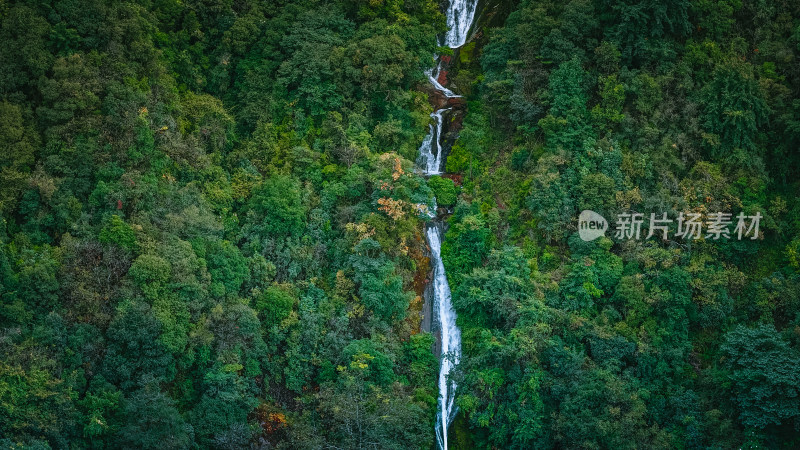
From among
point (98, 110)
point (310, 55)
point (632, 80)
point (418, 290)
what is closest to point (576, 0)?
point (632, 80)

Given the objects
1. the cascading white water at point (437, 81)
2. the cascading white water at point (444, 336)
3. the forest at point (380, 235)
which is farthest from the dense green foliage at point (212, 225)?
the cascading white water at point (437, 81)

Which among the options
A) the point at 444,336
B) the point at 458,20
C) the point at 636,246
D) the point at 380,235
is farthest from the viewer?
the point at 458,20

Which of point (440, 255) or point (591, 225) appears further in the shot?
point (440, 255)

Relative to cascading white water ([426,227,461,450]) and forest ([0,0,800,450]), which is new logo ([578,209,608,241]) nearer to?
forest ([0,0,800,450])

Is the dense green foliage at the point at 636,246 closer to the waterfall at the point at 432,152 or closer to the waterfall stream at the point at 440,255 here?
the waterfall stream at the point at 440,255

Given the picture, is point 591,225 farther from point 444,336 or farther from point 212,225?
point 212,225

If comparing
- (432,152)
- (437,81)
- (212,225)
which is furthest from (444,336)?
(437,81)

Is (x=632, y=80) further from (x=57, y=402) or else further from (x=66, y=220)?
(x=57, y=402)
